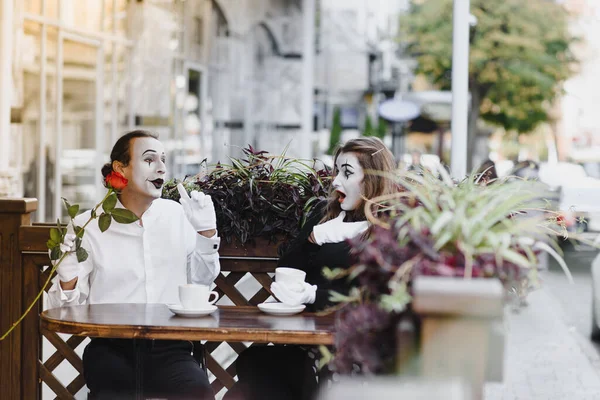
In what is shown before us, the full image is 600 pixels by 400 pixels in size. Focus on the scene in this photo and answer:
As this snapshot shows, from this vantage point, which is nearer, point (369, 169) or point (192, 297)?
point (192, 297)

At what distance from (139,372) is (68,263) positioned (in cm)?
53

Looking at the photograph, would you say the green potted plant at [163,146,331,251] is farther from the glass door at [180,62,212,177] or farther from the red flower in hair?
the glass door at [180,62,212,177]

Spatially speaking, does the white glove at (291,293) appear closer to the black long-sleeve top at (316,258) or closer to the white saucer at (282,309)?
the white saucer at (282,309)

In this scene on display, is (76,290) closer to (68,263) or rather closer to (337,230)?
(68,263)

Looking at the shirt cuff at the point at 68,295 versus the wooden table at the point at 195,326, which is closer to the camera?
the wooden table at the point at 195,326

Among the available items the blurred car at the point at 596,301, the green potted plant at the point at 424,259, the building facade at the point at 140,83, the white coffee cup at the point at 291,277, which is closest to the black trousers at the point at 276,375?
the white coffee cup at the point at 291,277

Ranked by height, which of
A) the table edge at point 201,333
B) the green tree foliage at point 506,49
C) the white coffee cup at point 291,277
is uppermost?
the green tree foliage at point 506,49

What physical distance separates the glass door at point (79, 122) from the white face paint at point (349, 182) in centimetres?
658

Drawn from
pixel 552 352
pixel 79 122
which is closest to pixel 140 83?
pixel 79 122

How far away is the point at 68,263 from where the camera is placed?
3.76m

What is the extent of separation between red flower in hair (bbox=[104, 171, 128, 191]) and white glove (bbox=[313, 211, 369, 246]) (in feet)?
2.70

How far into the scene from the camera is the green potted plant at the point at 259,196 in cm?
440

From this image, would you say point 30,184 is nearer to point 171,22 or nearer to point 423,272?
point 171,22

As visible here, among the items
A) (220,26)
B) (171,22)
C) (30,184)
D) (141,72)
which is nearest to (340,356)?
(30,184)
